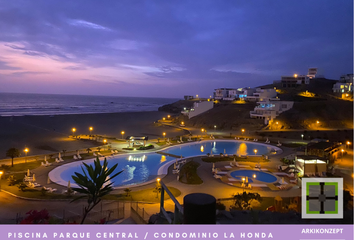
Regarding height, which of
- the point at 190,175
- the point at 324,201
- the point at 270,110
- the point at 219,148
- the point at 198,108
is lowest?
the point at 219,148

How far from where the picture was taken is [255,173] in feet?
59.5

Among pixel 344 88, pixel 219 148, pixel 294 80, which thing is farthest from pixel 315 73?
pixel 219 148

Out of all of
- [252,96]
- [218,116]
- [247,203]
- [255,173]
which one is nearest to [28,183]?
[247,203]

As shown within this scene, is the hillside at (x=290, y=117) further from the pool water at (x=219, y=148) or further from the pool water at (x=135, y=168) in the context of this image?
the pool water at (x=135, y=168)

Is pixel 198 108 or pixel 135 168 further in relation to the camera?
pixel 198 108

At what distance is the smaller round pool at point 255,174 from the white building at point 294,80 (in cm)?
6795

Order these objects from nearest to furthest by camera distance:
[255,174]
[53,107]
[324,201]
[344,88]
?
[324,201] → [255,174] → [344,88] → [53,107]

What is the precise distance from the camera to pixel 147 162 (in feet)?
70.1

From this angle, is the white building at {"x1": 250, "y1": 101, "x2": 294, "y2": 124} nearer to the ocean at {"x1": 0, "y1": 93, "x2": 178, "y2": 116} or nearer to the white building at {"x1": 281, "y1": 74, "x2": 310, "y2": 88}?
the white building at {"x1": 281, "y1": 74, "x2": 310, "y2": 88}

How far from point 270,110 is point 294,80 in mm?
43929

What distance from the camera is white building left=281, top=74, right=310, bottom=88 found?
7584 cm

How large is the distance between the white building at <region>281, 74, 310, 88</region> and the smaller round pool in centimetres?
6795

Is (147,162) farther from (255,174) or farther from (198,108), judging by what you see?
(198,108)
